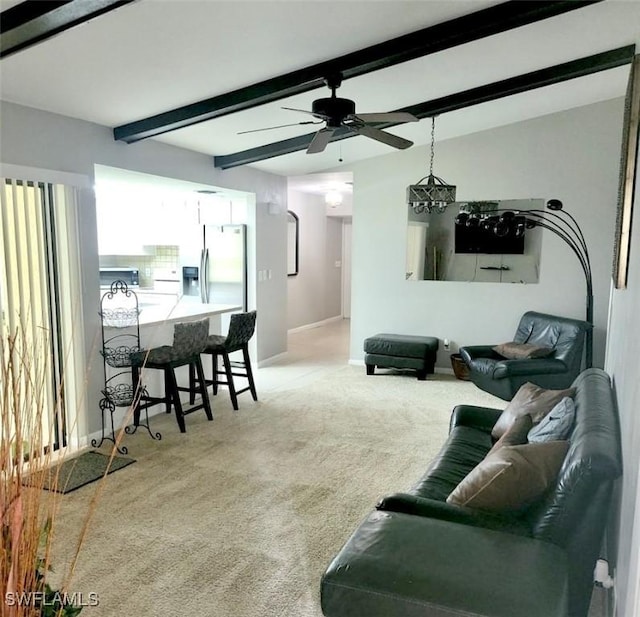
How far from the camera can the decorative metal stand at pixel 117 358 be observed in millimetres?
4055

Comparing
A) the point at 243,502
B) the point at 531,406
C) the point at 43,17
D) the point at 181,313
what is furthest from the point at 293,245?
the point at 43,17

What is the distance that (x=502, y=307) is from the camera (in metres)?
6.10

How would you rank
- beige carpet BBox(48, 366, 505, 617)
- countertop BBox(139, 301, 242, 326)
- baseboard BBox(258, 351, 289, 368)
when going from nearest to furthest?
beige carpet BBox(48, 366, 505, 617), countertop BBox(139, 301, 242, 326), baseboard BBox(258, 351, 289, 368)

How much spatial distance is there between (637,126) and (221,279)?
493 cm

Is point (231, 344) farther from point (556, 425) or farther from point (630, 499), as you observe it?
point (630, 499)

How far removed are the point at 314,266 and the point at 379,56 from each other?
6.68 m

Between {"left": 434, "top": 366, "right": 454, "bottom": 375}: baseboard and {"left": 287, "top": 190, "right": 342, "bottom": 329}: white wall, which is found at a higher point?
{"left": 287, "top": 190, "right": 342, "bottom": 329}: white wall

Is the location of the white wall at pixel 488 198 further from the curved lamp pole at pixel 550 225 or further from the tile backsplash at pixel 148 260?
the tile backsplash at pixel 148 260

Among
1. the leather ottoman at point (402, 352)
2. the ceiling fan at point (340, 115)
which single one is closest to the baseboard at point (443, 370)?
the leather ottoman at point (402, 352)

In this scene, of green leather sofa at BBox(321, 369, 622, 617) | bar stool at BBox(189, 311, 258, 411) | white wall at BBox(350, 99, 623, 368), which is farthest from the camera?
white wall at BBox(350, 99, 623, 368)

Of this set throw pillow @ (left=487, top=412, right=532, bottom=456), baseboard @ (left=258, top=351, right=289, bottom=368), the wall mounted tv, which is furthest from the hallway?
throw pillow @ (left=487, top=412, right=532, bottom=456)

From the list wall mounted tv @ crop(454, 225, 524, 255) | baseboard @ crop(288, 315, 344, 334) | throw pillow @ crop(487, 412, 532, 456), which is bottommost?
baseboard @ crop(288, 315, 344, 334)

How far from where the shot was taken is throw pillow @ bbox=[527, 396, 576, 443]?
225 centimetres

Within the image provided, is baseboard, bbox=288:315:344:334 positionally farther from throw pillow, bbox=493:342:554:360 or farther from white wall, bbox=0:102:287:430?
throw pillow, bbox=493:342:554:360
